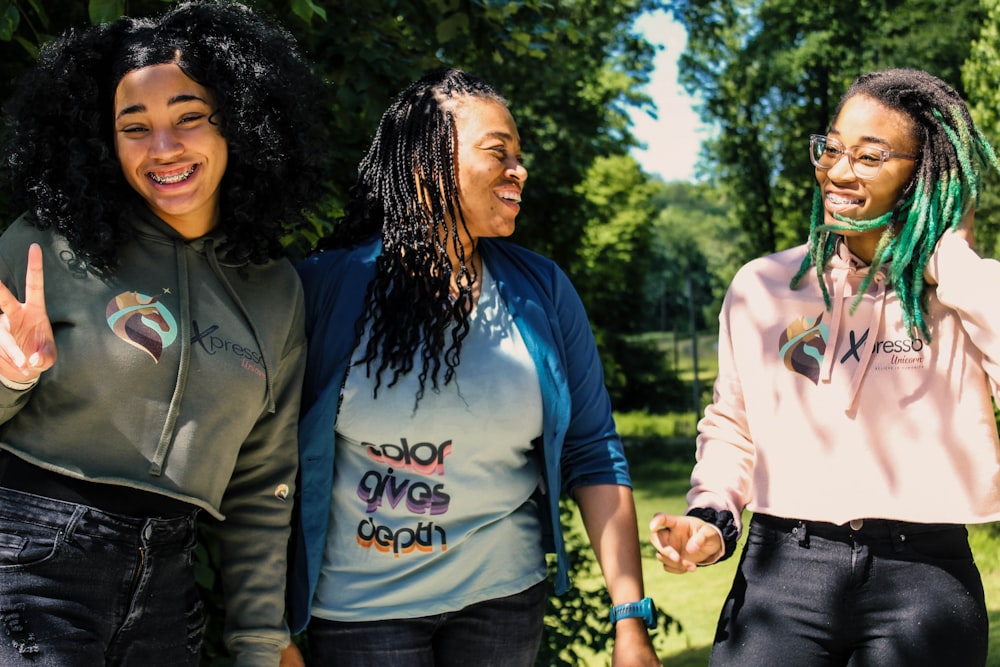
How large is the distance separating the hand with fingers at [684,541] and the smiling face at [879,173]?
0.77m

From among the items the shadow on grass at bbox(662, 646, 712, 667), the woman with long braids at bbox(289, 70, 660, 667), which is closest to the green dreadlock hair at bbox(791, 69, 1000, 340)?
the woman with long braids at bbox(289, 70, 660, 667)

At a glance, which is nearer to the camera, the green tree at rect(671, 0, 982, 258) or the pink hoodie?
the pink hoodie

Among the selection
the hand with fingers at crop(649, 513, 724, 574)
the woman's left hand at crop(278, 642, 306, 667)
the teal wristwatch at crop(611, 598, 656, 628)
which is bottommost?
the woman's left hand at crop(278, 642, 306, 667)

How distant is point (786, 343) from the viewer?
261cm

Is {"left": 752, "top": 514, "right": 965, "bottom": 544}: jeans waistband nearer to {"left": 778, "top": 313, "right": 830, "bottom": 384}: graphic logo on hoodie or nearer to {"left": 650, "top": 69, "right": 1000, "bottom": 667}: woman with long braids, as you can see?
{"left": 650, "top": 69, "right": 1000, "bottom": 667}: woman with long braids

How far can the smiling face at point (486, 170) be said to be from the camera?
2.65 metres

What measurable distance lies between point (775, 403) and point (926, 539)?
17.4 inches

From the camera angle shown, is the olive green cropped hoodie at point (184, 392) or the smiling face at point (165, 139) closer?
the olive green cropped hoodie at point (184, 392)

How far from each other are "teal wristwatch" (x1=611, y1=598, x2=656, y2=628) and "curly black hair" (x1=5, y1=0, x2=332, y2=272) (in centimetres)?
114

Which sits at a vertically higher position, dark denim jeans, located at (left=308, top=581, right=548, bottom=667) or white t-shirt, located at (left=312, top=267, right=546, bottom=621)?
white t-shirt, located at (left=312, top=267, right=546, bottom=621)

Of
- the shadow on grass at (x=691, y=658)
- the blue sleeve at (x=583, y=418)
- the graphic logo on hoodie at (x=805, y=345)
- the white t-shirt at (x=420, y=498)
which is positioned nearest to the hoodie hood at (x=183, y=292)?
the white t-shirt at (x=420, y=498)

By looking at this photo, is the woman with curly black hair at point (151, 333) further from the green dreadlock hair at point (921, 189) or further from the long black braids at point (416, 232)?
the green dreadlock hair at point (921, 189)

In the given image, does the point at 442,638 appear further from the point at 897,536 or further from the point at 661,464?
the point at 661,464

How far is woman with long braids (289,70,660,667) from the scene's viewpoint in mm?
2479
